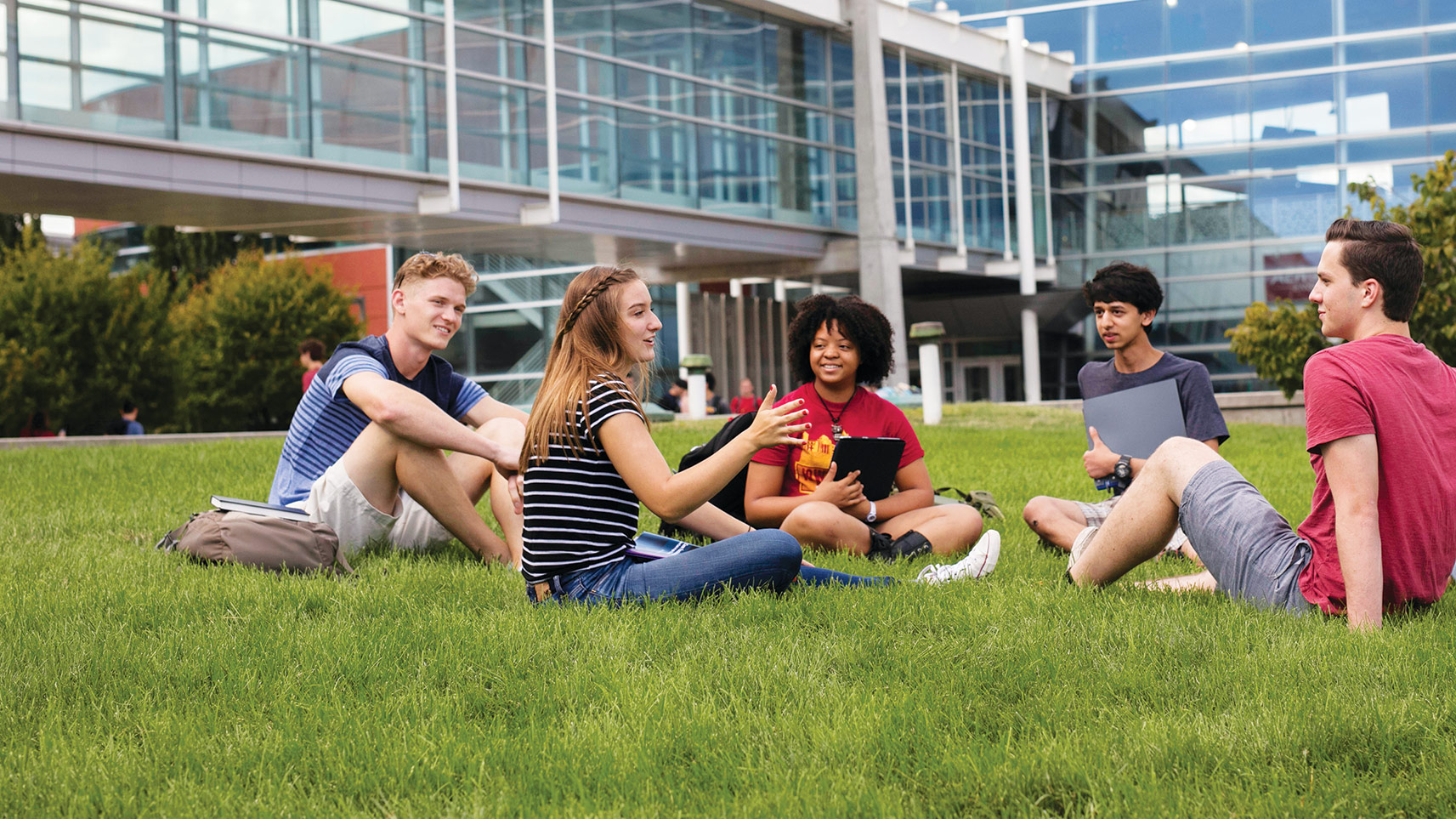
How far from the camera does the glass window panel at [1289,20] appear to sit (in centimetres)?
3288

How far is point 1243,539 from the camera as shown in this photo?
13.5 feet

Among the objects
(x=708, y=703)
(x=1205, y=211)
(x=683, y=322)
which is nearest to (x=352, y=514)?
(x=708, y=703)

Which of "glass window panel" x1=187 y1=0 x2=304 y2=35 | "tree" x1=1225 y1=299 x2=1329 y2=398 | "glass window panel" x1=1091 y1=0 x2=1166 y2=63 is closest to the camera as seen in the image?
"glass window panel" x1=187 y1=0 x2=304 y2=35

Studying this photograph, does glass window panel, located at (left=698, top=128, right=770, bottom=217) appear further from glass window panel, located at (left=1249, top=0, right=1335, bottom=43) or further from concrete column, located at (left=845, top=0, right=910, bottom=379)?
glass window panel, located at (left=1249, top=0, right=1335, bottom=43)

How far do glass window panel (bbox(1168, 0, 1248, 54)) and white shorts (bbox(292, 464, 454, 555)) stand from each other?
3280cm

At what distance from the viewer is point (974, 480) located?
35.3 ft

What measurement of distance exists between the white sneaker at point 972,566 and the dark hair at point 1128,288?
4.73 ft

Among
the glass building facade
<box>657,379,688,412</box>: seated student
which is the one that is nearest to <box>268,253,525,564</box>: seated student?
<box>657,379,688,412</box>: seated student

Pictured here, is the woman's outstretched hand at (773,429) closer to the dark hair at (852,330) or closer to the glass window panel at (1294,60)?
the dark hair at (852,330)

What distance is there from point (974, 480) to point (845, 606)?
6609 mm

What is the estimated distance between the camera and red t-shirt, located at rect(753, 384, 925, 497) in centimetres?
616

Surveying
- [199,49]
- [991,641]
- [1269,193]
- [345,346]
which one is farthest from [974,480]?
[1269,193]

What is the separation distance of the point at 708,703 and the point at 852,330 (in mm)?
3212

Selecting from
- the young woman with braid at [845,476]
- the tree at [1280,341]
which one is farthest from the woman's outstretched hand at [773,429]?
the tree at [1280,341]
